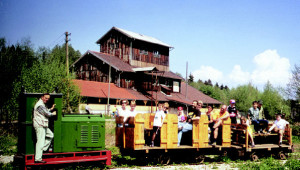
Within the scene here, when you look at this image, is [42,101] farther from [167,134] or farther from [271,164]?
[271,164]

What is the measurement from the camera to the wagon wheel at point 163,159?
10.3m

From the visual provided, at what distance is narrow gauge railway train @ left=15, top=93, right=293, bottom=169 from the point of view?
28.3 feet

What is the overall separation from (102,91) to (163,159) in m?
24.0

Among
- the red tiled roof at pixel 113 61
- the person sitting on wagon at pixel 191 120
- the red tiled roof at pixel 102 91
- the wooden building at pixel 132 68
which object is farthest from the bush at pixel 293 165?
the red tiled roof at pixel 113 61

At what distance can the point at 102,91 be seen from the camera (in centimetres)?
3344

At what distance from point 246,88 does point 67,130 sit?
61209mm

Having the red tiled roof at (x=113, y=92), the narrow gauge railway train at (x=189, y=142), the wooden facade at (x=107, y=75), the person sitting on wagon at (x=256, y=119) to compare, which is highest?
the wooden facade at (x=107, y=75)

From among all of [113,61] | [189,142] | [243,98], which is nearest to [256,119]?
[189,142]

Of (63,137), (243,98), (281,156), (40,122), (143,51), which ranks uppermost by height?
(143,51)

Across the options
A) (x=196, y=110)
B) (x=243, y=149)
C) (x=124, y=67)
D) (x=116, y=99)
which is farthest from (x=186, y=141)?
(x=124, y=67)

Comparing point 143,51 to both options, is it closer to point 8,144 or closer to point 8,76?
point 8,76

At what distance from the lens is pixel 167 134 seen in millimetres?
10000

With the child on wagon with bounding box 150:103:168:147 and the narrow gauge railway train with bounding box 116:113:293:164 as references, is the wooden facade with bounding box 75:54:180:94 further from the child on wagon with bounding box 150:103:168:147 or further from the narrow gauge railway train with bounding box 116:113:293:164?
the child on wagon with bounding box 150:103:168:147

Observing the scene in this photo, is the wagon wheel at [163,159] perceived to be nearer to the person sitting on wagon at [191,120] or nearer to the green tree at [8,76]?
the person sitting on wagon at [191,120]
